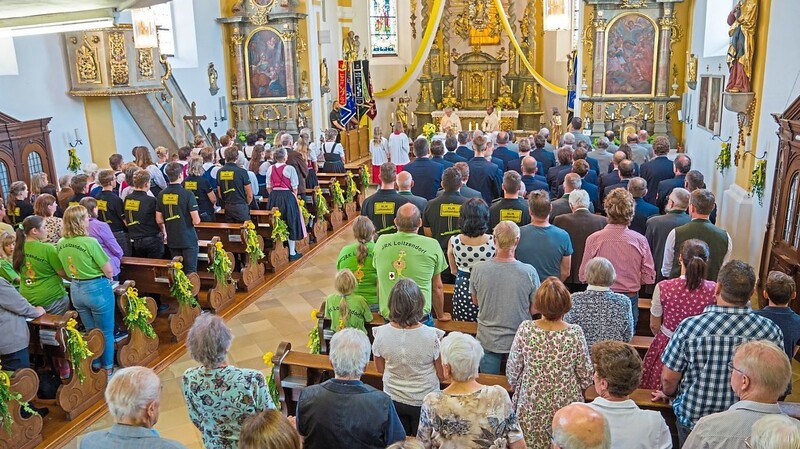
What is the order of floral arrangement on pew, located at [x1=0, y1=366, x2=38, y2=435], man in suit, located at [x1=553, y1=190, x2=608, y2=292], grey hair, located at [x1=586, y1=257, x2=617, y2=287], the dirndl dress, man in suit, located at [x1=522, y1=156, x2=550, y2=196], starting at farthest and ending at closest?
the dirndl dress < man in suit, located at [x1=522, y1=156, x2=550, y2=196] < man in suit, located at [x1=553, y1=190, x2=608, y2=292] < floral arrangement on pew, located at [x1=0, y1=366, x2=38, y2=435] < grey hair, located at [x1=586, y1=257, x2=617, y2=287]

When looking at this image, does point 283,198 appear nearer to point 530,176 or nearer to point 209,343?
point 530,176

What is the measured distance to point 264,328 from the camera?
23.3 ft

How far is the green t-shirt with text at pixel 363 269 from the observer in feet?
16.0

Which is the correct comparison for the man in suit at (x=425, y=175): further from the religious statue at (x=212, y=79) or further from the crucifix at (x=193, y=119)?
the religious statue at (x=212, y=79)

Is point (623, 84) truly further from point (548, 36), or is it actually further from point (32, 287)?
point (32, 287)

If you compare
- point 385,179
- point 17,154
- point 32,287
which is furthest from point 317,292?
point 17,154

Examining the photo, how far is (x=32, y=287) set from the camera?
18.1 ft

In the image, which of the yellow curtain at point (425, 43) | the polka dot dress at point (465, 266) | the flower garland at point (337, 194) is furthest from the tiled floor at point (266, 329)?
the yellow curtain at point (425, 43)

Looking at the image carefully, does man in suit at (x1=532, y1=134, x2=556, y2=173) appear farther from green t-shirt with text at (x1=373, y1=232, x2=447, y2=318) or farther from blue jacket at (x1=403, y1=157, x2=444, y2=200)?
green t-shirt with text at (x1=373, y1=232, x2=447, y2=318)

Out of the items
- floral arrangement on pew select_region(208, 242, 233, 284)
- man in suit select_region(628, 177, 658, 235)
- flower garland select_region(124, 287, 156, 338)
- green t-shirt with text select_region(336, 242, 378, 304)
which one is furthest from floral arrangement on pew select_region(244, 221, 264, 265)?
man in suit select_region(628, 177, 658, 235)

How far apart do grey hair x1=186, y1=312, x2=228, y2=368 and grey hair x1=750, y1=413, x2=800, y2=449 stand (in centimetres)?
224

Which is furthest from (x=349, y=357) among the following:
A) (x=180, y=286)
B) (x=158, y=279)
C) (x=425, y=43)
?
(x=425, y=43)

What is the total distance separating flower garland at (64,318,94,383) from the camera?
16.8ft

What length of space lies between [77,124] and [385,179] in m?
6.98
